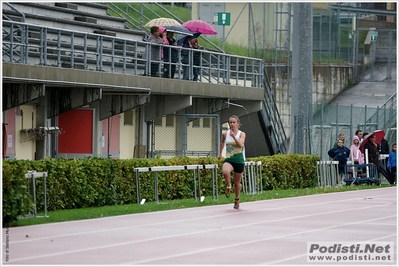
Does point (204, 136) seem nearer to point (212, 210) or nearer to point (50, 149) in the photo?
point (50, 149)

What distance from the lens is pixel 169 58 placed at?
100 ft

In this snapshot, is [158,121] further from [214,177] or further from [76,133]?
[214,177]

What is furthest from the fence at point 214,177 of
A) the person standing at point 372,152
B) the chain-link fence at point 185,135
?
the chain-link fence at point 185,135

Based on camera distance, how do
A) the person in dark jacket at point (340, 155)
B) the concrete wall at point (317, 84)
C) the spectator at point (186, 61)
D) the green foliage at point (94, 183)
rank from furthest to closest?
the concrete wall at point (317, 84)
the spectator at point (186, 61)
the person in dark jacket at point (340, 155)
the green foliage at point (94, 183)

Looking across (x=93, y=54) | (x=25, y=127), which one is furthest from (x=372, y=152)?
(x=25, y=127)

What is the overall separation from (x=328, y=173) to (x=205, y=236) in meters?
15.7

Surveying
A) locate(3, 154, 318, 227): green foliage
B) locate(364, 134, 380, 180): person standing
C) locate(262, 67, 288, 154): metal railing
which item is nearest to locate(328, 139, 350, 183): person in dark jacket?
locate(364, 134, 380, 180): person standing

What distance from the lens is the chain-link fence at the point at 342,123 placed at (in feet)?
115

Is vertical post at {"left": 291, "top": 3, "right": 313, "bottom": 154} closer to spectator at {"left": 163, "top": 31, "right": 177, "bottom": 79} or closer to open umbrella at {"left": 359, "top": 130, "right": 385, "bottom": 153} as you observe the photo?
open umbrella at {"left": 359, "top": 130, "right": 385, "bottom": 153}

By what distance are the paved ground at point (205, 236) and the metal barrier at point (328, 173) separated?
8763mm

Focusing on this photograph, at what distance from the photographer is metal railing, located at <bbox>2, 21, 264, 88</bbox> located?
24.5 meters

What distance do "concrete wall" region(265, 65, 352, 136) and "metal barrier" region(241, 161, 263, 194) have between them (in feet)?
66.0

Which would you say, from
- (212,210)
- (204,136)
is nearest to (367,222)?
(212,210)

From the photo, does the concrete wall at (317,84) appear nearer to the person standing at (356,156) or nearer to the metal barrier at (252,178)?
the person standing at (356,156)
